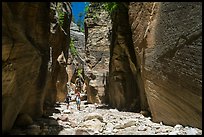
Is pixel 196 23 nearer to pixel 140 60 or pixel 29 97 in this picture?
pixel 140 60

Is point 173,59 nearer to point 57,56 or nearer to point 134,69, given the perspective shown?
point 134,69

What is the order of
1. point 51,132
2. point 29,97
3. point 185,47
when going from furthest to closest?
point 29,97 → point 51,132 → point 185,47

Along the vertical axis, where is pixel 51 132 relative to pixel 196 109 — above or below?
below

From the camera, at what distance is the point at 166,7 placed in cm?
743

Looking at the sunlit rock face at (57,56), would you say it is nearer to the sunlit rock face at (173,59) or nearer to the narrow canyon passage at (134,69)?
the narrow canyon passage at (134,69)

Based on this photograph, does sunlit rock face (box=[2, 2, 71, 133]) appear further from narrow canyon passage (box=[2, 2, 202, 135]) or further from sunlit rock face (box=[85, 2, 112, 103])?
sunlit rock face (box=[85, 2, 112, 103])

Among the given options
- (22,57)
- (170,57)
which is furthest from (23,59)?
(170,57)

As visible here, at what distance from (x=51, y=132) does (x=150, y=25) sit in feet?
13.8

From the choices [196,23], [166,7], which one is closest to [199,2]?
[196,23]

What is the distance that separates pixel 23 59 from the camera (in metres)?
6.79

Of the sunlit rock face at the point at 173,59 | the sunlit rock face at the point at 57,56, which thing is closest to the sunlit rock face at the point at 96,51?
the sunlit rock face at the point at 57,56

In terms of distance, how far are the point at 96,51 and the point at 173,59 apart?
13.5 m

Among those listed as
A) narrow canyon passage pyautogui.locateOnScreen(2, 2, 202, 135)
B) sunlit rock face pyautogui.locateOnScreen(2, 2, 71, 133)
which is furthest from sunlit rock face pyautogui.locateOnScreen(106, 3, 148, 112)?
sunlit rock face pyautogui.locateOnScreen(2, 2, 71, 133)

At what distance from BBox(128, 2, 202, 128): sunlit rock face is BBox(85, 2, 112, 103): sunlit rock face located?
977 cm
